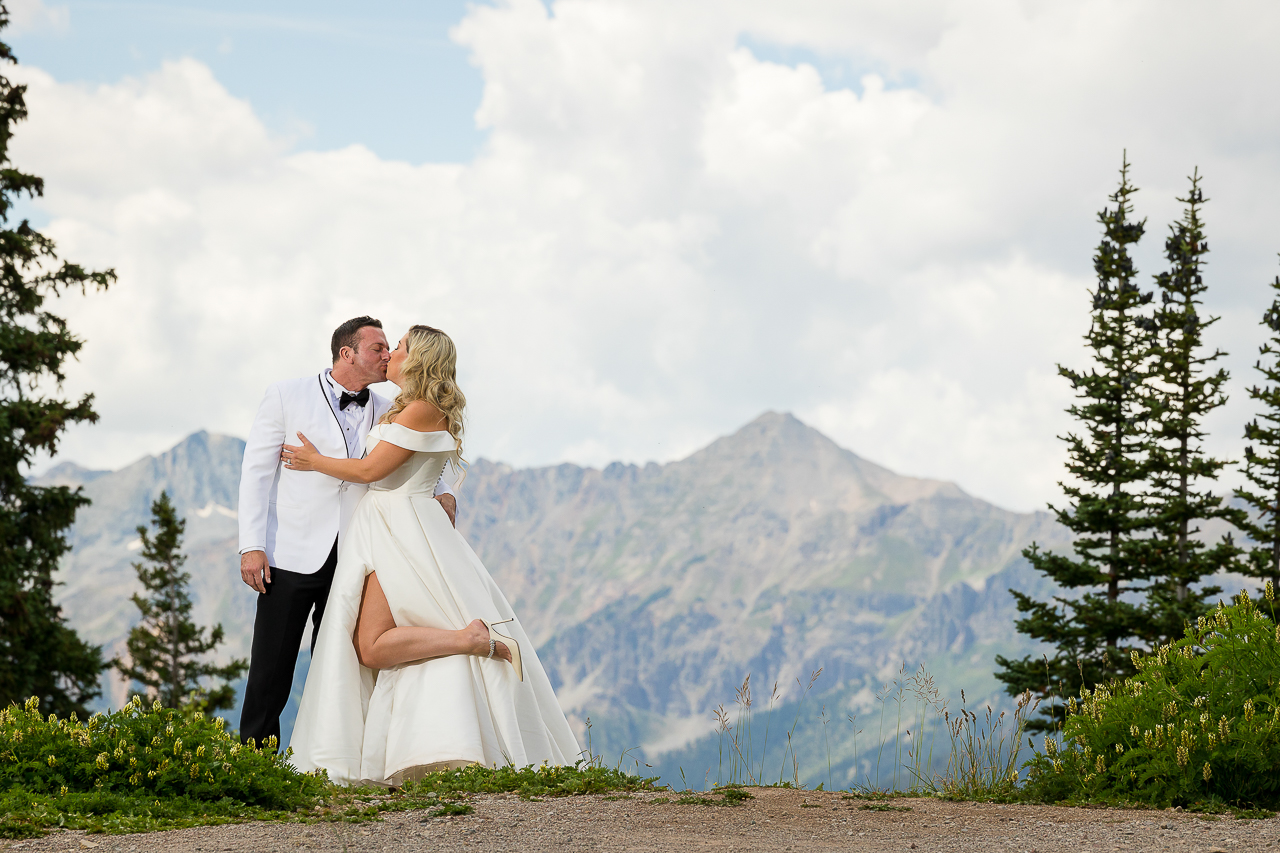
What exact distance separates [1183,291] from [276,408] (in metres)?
33.9

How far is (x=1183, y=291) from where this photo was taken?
3503 cm

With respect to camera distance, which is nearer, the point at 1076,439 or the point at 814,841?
the point at 814,841

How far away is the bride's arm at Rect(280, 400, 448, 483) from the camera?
753cm

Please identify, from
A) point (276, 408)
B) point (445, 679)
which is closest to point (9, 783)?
point (445, 679)

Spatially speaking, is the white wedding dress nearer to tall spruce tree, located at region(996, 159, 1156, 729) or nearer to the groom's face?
the groom's face

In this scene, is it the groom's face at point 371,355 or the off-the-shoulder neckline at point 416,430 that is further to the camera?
the groom's face at point 371,355

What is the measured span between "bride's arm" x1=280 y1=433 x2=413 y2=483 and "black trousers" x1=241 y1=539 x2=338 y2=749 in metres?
0.65

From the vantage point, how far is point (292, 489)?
771 cm

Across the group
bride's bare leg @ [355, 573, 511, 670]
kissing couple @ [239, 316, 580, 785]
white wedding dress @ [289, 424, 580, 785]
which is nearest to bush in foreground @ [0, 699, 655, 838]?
white wedding dress @ [289, 424, 580, 785]

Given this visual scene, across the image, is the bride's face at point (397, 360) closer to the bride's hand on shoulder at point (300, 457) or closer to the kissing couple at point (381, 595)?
the kissing couple at point (381, 595)

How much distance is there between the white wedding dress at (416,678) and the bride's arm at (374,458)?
2.6 inches

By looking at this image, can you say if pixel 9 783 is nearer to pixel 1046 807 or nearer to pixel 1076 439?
pixel 1046 807

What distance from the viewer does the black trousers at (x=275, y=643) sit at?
7438mm

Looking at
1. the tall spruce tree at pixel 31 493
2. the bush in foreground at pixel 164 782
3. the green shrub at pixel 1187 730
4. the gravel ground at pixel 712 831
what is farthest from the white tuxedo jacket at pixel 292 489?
the tall spruce tree at pixel 31 493
